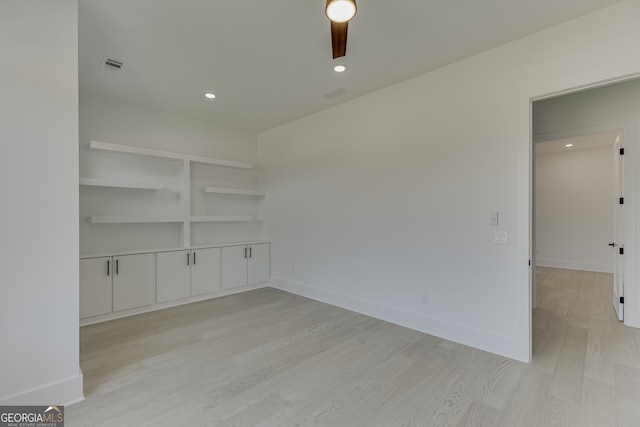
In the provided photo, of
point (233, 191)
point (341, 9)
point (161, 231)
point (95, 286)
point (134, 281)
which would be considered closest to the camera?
point (341, 9)

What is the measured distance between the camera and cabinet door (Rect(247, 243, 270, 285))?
5051 millimetres

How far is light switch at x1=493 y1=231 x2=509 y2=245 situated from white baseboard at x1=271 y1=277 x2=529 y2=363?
2.85 feet

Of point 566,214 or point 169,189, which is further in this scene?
point 566,214

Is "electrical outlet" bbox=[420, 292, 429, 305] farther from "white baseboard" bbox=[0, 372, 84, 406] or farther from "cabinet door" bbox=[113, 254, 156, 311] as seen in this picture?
"cabinet door" bbox=[113, 254, 156, 311]

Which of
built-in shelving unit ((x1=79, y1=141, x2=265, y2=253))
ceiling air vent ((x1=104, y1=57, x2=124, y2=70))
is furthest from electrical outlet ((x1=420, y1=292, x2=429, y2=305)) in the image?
ceiling air vent ((x1=104, y1=57, x2=124, y2=70))

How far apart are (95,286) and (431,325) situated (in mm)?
4008

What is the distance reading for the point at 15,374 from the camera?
1.84m

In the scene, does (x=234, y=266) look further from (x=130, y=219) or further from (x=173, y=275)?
(x=130, y=219)

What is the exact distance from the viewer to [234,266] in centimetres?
484

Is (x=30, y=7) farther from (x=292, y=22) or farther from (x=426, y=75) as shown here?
(x=426, y=75)

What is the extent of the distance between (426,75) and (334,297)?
122 inches

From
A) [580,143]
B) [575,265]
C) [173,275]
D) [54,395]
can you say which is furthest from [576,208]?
[54,395]

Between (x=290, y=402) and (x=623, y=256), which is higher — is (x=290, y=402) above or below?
below

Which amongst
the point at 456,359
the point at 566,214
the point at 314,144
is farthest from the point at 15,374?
the point at 566,214
